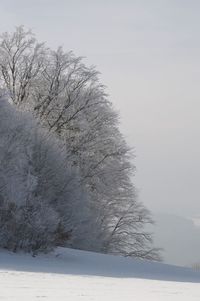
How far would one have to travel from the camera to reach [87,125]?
3947 cm

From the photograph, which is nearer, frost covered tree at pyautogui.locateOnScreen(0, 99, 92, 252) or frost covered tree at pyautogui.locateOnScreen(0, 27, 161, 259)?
frost covered tree at pyautogui.locateOnScreen(0, 99, 92, 252)

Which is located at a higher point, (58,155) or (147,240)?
(58,155)

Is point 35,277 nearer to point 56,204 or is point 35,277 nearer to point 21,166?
point 21,166

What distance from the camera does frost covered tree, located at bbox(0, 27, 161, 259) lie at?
39.2m

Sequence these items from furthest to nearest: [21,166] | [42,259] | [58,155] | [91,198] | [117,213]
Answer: [117,213] → [91,198] → [58,155] → [21,166] → [42,259]

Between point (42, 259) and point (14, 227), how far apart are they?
200 cm

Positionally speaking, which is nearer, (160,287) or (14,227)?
(160,287)

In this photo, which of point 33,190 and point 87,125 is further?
point 87,125

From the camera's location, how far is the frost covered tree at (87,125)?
39250 mm

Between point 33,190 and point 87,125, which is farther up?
point 87,125

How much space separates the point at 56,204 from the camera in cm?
3061

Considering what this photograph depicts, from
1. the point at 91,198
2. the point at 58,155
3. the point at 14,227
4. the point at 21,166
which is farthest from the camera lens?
the point at 91,198

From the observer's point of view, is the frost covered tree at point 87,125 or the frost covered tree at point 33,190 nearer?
the frost covered tree at point 33,190

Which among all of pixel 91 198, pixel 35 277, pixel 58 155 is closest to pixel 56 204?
pixel 58 155
